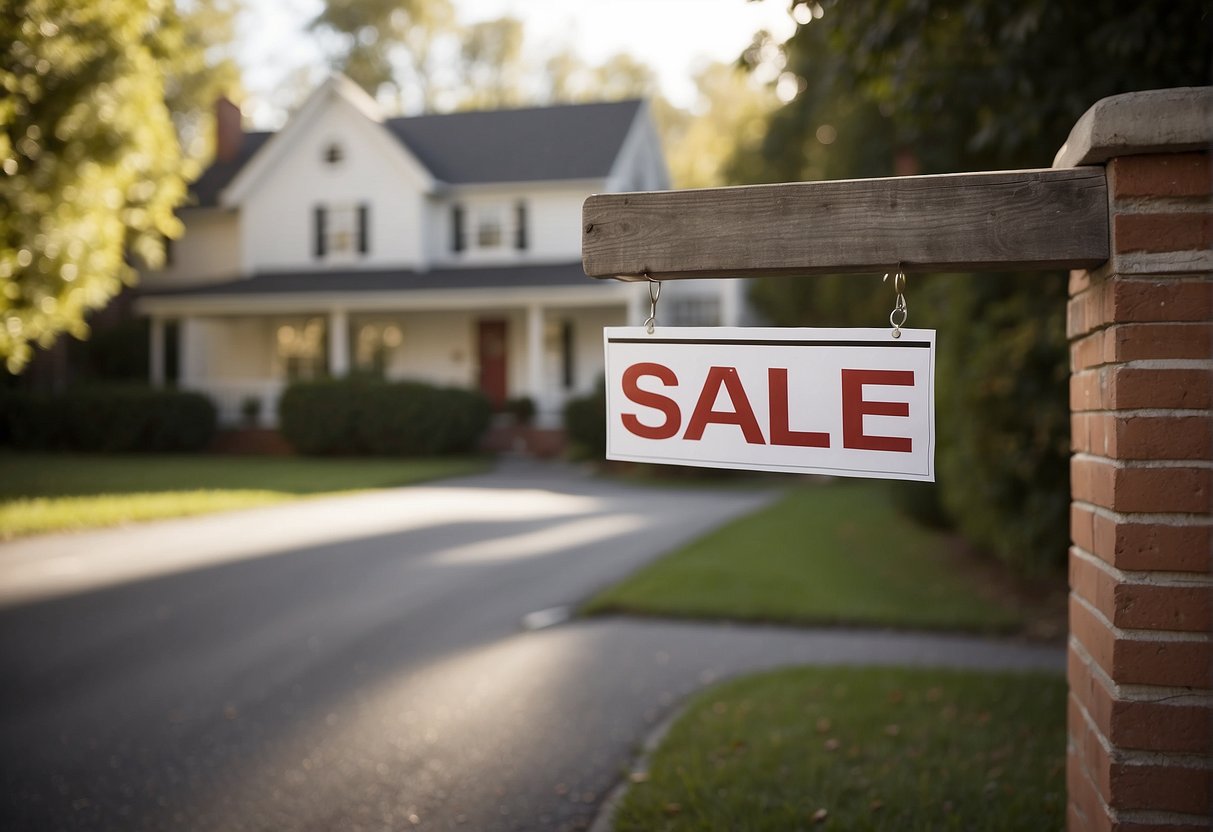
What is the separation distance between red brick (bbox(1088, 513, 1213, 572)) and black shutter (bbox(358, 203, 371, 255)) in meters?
25.9

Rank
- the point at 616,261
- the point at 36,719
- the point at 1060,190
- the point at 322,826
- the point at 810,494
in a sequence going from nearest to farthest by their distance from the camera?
the point at 1060,190 → the point at 616,261 → the point at 322,826 → the point at 36,719 → the point at 810,494

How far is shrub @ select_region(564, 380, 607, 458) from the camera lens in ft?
72.4

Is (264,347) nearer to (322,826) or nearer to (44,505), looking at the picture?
(44,505)

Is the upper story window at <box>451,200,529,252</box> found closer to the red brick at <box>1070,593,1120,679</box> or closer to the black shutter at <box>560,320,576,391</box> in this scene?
the black shutter at <box>560,320,576,391</box>

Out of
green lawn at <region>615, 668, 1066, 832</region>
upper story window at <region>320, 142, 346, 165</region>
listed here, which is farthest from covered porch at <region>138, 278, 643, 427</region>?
green lawn at <region>615, 668, 1066, 832</region>

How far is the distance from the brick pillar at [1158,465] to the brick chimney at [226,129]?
103 ft

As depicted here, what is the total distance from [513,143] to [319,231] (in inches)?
219

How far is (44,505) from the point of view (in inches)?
521

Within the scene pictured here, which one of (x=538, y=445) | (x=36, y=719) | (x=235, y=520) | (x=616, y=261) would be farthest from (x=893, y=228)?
(x=538, y=445)

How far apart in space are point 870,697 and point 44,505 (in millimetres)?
11216

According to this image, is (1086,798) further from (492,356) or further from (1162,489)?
(492,356)

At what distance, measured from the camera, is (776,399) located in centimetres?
273

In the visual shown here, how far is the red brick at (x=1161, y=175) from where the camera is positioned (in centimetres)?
243

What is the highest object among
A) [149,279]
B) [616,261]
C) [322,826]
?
[149,279]
